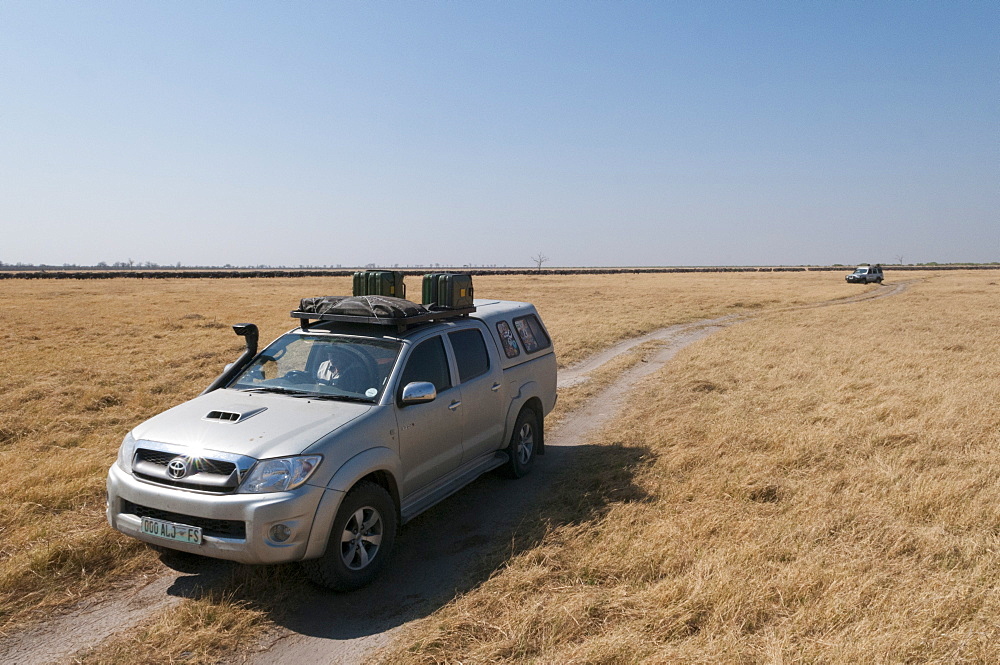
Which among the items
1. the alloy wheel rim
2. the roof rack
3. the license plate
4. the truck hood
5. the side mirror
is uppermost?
the roof rack

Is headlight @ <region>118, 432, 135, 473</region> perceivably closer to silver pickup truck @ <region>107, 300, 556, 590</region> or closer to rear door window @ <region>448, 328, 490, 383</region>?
silver pickup truck @ <region>107, 300, 556, 590</region>

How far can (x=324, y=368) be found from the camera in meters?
5.63

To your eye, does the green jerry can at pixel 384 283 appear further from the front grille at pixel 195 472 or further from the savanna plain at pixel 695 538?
the front grille at pixel 195 472

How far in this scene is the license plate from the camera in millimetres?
4242

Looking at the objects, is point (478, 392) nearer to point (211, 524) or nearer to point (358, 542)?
point (358, 542)

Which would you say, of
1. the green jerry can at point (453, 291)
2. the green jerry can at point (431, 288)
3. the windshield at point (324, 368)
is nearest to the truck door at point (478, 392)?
the green jerry can at point (453, 291)

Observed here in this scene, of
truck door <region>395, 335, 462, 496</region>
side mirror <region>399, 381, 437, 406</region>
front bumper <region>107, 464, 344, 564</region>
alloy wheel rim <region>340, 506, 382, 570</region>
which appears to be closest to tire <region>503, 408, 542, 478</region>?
truck door <region>395, 335, 462, 496</region>

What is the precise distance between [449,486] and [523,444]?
5.59 feet

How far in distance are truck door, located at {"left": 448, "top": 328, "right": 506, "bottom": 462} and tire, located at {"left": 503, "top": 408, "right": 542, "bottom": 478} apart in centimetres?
26

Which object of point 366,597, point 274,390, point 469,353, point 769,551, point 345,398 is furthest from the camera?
point 469,353

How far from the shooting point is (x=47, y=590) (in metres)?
4.65

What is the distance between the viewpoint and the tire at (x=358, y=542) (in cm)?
446

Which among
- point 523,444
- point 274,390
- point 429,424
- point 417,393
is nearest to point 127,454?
point 274,390

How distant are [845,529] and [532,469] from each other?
328 cm
